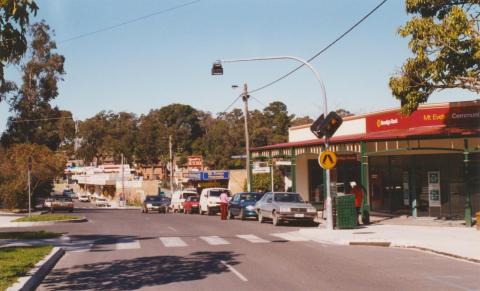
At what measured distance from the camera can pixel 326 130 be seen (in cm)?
2125

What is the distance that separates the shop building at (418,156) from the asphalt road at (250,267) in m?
8.85

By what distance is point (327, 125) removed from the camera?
21094 mm

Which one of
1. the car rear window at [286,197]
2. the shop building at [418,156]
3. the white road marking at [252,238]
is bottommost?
the white road marking at [252,238]

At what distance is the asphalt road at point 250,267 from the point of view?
1047 cm

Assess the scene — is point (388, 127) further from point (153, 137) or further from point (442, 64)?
point (153, 137)

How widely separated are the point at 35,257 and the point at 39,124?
4793 cm

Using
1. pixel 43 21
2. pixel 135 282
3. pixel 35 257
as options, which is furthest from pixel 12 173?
pixel 135 282

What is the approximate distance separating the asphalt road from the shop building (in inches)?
349

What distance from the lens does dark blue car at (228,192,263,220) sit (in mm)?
31094

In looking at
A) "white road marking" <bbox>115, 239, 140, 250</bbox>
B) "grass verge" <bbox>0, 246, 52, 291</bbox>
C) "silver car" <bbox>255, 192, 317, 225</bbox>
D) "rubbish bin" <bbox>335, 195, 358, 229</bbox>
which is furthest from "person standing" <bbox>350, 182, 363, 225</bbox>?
"grass verge" <bbox>0, 246, 52, 291</bbox>

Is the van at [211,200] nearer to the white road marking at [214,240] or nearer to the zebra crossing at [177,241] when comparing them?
→ the zebra crossing at [177,241]

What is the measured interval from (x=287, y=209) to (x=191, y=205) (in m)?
18.9

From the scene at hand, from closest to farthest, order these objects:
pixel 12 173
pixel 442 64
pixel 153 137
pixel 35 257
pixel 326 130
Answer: pixel 35 257
pixel 442 64
pixel 326 130
pixel 12 173
pixel 153 137

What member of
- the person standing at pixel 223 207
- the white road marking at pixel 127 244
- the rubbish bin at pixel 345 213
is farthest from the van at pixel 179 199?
the white road marking at pixel 127 244
